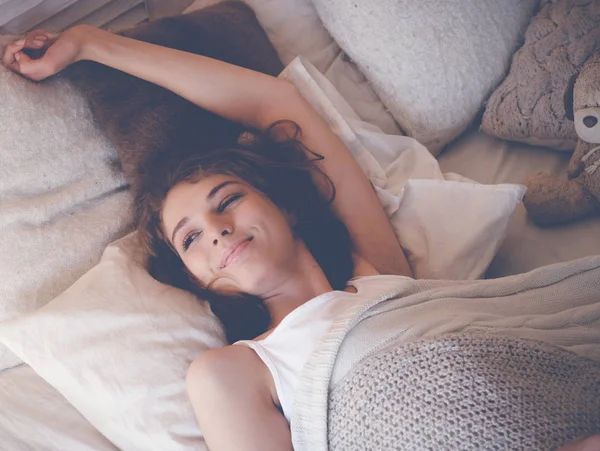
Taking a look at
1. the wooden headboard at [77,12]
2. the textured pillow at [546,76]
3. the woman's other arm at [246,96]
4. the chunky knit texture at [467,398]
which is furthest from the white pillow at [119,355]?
the textured pillow at [546,76]

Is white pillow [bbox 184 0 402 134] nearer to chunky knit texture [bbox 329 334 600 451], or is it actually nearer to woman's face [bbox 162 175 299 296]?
woman's face [bbox 162 175 299 296]

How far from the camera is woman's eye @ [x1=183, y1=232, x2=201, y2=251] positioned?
0.98 m

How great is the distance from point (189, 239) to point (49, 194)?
0.29 metres

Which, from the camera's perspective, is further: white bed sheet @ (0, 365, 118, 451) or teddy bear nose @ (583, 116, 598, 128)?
teddy bear nose @ (583, 116, 598, 128)

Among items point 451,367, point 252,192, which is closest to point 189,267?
point 252,192

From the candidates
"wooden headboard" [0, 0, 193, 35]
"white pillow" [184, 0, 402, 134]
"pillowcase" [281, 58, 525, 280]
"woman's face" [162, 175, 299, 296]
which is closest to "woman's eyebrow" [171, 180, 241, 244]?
"woman's face" [162, 175, 299, 296]

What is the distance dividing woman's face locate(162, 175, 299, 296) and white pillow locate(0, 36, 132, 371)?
0.17m

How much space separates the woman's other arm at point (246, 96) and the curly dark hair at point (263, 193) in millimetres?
28

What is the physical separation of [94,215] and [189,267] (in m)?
0.24

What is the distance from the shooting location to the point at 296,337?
0.91m

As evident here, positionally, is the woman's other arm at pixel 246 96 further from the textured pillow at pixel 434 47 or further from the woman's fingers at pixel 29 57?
the textured pillow at pixel 434 47

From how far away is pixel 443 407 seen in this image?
0.75m

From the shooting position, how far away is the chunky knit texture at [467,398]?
2.35ft

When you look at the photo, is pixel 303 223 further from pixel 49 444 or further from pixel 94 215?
pixel 49 444
